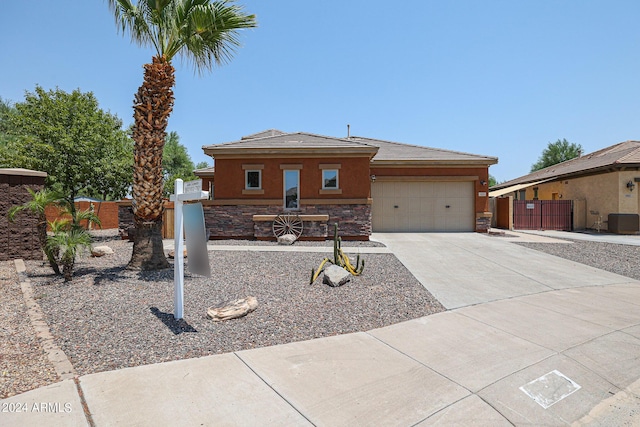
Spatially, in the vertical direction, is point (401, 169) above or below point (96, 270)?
above

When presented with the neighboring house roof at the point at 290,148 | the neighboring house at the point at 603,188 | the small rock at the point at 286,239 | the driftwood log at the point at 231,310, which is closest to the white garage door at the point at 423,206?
the neighboring house roof at the point at 290,148

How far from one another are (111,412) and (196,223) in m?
2.40

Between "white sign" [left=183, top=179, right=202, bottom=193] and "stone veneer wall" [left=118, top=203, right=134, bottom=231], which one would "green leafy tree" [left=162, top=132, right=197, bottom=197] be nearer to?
"stone veneer wall" [left=118, top=203, right=134, bottom=231]

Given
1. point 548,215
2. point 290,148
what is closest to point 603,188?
point 548,215

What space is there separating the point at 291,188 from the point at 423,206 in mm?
7268

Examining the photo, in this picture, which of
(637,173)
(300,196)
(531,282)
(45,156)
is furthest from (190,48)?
(637,173)

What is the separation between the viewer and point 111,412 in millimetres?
2857

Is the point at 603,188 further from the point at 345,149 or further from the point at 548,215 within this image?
the point at 345,149

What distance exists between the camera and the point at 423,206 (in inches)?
700

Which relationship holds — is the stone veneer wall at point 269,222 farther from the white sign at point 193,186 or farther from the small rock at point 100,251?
the white sign at point 193,186

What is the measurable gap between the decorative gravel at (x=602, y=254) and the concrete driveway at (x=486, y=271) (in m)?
0.60

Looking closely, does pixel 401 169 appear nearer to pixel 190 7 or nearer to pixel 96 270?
pixel 190 7

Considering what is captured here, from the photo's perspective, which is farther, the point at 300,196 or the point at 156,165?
the point at 300,196

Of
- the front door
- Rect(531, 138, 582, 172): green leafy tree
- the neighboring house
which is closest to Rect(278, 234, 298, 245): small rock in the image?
the front door
